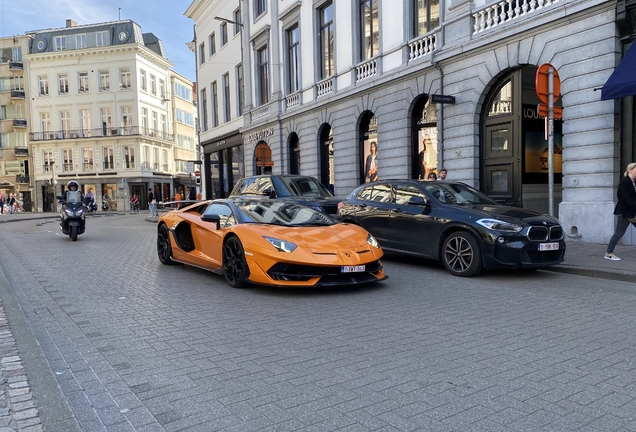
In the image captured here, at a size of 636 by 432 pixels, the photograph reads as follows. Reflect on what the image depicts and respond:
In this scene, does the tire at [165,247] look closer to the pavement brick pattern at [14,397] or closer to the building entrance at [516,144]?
the pavement brick pattern at [14,397]

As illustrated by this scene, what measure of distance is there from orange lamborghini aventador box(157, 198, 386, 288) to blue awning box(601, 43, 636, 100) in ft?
20.7

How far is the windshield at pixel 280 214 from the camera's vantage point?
7.32m

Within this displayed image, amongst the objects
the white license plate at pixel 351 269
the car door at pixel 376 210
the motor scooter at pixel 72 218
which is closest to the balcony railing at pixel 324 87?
the motor scooter at pixel 72 218

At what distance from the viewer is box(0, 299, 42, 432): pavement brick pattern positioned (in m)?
2.91

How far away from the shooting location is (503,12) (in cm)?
1287

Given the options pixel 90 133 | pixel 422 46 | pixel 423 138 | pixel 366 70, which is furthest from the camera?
pixel 90 133

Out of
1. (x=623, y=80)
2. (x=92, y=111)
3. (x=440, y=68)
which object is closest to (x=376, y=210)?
(x=623, y=80)

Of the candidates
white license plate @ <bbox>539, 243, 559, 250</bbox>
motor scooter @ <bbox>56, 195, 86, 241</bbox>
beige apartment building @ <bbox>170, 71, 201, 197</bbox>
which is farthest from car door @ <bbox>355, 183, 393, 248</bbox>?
beige apartment building @ <bbox>170, 71, 201, 197</bbox>

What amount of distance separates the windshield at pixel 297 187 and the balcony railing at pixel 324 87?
29.0ft

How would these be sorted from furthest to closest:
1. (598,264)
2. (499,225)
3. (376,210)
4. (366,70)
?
(366,70), (376,210), (598,264), (499,225)

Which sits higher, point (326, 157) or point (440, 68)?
point (440, 68)

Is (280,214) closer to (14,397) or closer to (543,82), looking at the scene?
(14,397)

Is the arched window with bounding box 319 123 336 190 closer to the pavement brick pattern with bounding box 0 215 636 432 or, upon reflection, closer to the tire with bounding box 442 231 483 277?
the tire with bounding box 442 231 483 277

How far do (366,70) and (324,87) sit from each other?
357cm
